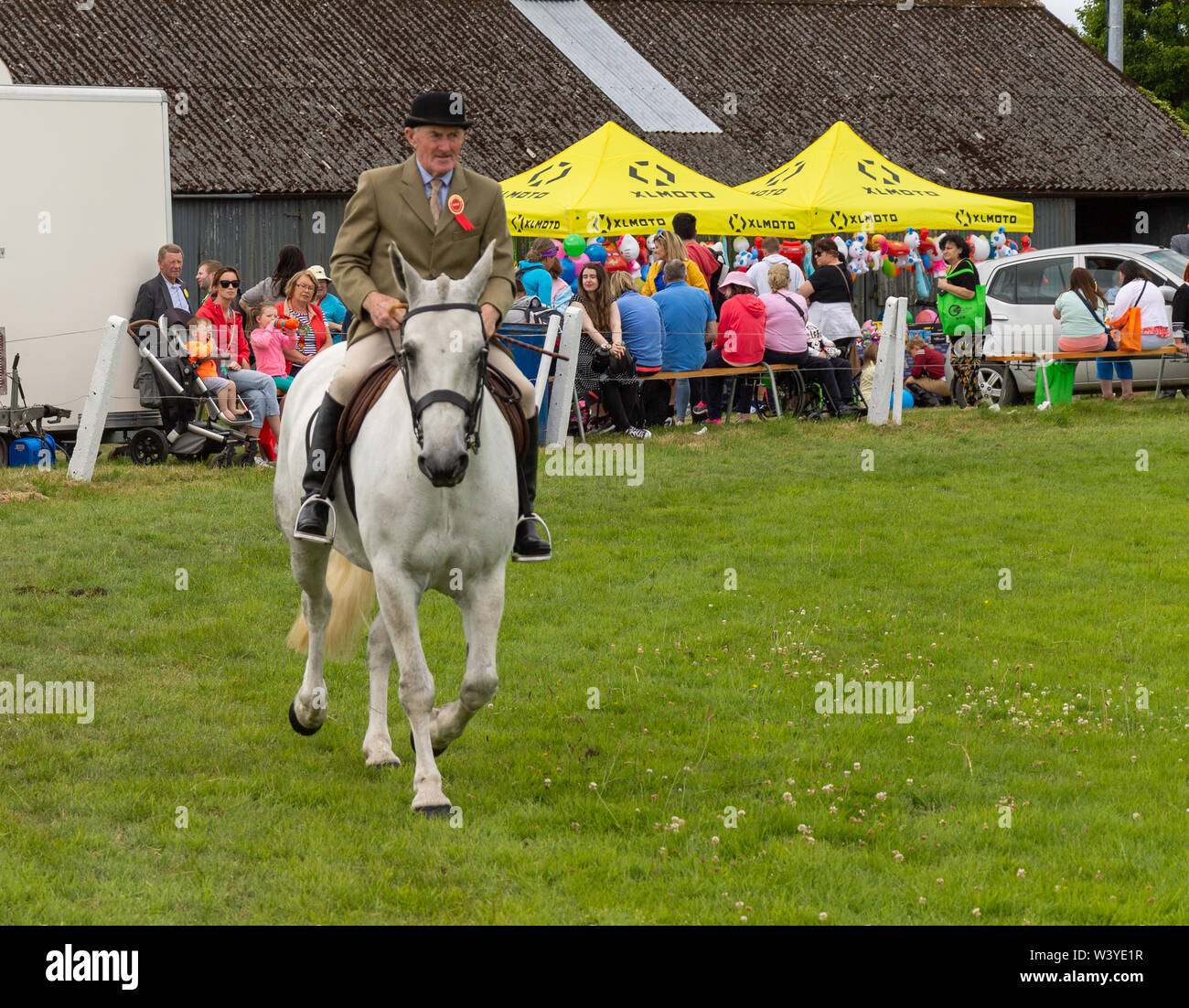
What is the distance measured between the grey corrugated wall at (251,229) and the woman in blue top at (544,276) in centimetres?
1447

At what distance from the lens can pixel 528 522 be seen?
735cm

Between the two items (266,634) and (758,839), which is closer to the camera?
(758,839)

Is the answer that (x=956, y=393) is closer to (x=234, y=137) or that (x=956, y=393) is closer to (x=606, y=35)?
(x=234, y=137)

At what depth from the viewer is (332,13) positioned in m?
38.8

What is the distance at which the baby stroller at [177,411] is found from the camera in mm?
16469

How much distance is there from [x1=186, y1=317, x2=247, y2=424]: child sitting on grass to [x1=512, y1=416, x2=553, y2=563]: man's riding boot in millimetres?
9481

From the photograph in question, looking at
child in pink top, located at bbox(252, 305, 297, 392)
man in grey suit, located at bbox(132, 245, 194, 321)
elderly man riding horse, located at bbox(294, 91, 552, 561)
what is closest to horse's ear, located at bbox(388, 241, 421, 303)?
elderly man riding horse, located at bbox(294, 91, 552, 561)

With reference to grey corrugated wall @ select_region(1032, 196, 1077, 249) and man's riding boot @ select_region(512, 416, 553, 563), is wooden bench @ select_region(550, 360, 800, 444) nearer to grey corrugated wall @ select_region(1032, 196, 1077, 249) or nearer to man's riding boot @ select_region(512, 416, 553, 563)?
man's riding boot @ select_region(512, 416, 553, 563)

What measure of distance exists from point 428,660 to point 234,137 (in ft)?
88.3

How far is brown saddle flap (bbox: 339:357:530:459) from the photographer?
7180 mm

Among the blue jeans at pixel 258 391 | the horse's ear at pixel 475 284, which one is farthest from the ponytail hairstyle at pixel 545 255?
the horse's ear at pixel 475 284

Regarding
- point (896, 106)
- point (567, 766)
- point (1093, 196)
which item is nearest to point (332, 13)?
point (896, 106)

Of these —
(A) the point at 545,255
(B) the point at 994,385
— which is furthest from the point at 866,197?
(A) the point at 545,255

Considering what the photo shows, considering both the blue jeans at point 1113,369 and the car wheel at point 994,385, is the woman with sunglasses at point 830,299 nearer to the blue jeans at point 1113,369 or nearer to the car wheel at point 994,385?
the car wheel at point 994,385
